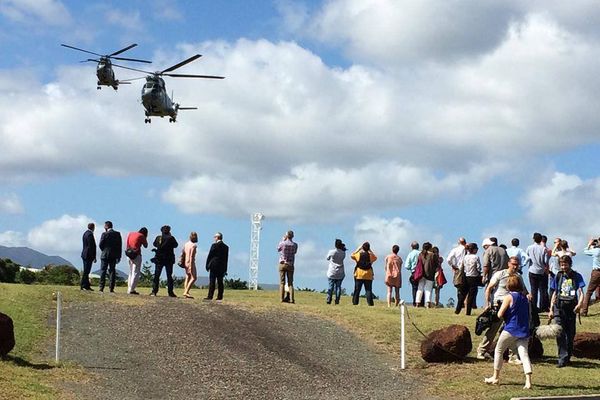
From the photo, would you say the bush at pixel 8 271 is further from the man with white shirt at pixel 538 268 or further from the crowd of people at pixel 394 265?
the man with white shirt at pixel 538 268

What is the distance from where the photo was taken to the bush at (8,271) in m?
39.0

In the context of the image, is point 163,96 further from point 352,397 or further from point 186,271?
point 352,397

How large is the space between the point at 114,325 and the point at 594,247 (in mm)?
12173

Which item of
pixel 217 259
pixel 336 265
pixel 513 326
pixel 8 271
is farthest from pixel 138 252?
pixel 8 271

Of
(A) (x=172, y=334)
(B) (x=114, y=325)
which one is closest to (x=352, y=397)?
(A) (x=172, y=334)

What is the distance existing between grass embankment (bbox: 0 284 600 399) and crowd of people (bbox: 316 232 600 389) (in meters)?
0.47

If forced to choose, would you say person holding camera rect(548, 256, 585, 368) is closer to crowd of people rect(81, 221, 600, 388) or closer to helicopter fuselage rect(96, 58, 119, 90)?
crowd of people rect(81, 221, 600, 388)

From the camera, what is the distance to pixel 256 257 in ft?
211

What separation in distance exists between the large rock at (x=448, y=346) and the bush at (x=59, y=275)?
26.4 meters

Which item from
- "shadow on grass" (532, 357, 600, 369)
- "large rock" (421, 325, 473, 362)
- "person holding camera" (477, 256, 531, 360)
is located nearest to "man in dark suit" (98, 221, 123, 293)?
"large rock" (421, 325, 473, 362)

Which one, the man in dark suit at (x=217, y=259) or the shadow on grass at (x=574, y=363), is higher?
the man in dark suit at (x=217, y=259)

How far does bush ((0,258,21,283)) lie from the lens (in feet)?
128

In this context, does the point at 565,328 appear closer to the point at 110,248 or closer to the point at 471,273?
the point at 471,273

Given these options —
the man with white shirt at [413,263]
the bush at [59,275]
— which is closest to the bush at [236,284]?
the bush at [59,275]
